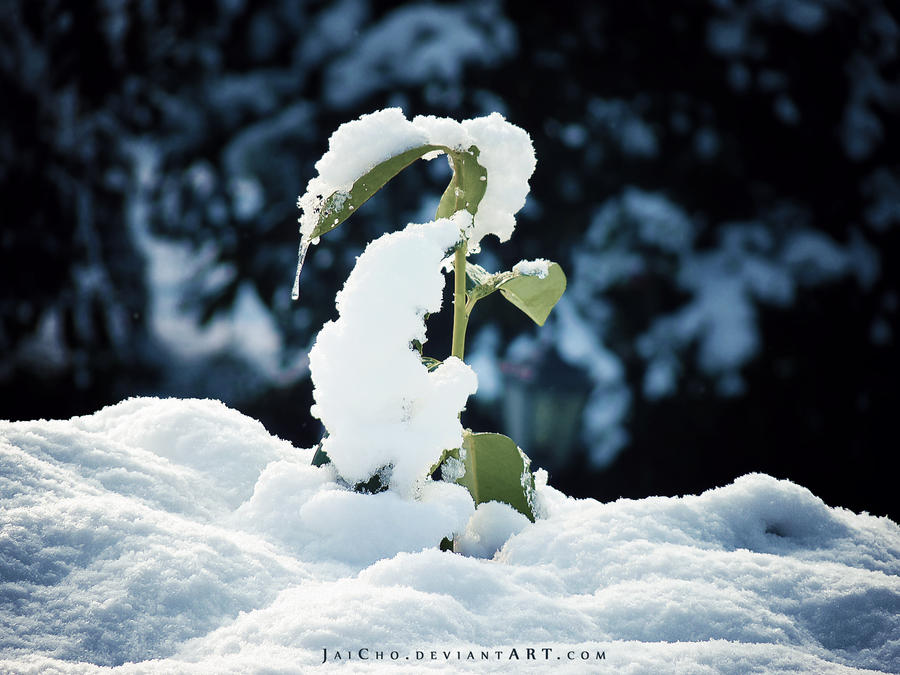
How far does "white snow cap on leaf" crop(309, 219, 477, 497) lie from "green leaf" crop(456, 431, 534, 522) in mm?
64

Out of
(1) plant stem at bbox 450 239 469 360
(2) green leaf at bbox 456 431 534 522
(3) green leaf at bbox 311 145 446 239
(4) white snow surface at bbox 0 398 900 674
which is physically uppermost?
(3) green leaf at bbox 311 145 446 239

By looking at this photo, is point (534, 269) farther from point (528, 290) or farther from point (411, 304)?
point (411, 304)

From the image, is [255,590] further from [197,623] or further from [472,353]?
[472,353]

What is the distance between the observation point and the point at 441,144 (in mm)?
687

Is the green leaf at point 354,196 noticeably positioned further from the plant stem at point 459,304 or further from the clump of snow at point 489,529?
the clump of snow at point 489,529

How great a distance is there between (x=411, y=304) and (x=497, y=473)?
0.18 meters

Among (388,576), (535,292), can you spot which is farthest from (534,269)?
(388,576)

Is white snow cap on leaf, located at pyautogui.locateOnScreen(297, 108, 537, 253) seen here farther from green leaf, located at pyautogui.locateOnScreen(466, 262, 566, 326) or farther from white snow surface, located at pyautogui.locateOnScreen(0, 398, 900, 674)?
white snow surface, located at pyautogui.locateOnScreen(0, 398, 900, 674)

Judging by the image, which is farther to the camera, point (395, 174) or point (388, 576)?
point (395, 174)

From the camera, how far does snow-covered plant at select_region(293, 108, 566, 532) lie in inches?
24.7

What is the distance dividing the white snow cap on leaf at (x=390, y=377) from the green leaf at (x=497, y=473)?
0.06 meters

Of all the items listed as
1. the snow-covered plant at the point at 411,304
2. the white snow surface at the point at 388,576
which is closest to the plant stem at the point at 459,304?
the snow-covered plant at the point at 411,304

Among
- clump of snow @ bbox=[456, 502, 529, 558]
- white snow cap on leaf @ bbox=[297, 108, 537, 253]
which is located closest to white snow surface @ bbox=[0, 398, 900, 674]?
clump of snow @ bbox=[456, 502, 529, 558]

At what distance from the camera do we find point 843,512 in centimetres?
76
